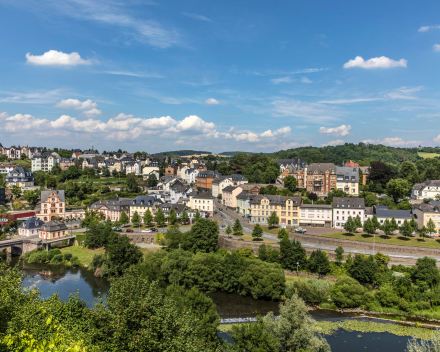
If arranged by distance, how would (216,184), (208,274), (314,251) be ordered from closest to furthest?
(208,274) → (314,251) → (216,184)

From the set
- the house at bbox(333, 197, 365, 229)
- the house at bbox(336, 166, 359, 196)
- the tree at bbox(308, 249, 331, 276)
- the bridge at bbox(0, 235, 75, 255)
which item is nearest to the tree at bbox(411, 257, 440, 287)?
the tree at bbox(308, 249, 331, 276)

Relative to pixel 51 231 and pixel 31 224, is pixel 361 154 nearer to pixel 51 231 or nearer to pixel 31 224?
pixel 51 231

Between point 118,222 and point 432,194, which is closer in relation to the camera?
point 118,222

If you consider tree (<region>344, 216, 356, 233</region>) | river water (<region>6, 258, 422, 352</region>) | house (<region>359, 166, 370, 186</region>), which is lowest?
river water (<region>6, 258, 422, 352</region>)

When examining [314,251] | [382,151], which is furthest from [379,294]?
[382,151]

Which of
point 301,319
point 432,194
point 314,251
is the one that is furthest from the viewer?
point 432,194

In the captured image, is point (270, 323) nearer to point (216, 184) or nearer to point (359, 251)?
point (359, 251)

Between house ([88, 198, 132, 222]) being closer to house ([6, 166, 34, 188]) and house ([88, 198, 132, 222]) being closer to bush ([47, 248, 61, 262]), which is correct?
bush ([47, 248, 61, 262])
